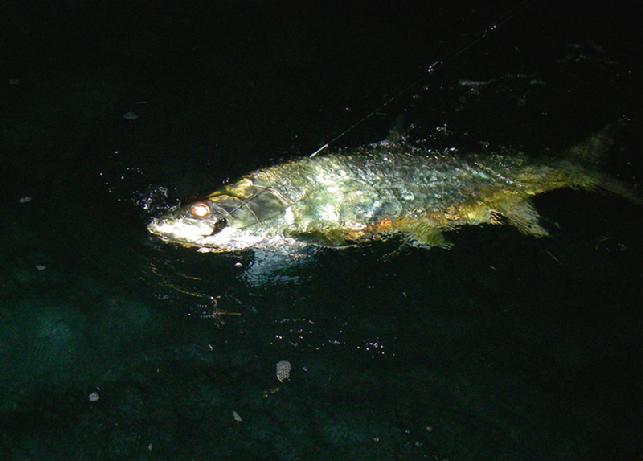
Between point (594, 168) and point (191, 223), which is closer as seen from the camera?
point (191, 223)

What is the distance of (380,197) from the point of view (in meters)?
4.64

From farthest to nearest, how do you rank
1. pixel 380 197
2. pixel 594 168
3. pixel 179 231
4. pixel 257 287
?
pixel 594 168
pixel 380 197
pixel 179 231
pixel 257 287

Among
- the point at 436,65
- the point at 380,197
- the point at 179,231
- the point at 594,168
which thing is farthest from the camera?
the point at 436,65

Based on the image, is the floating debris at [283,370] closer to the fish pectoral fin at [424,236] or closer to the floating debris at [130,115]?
the fish pectoral fin at [424,236]

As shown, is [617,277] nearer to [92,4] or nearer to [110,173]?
[110,173]

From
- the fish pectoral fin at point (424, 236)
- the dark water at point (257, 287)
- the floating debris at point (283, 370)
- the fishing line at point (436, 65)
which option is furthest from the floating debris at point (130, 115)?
the floating debris at point (283, 370)

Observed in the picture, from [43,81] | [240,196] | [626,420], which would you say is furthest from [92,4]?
[626,420]

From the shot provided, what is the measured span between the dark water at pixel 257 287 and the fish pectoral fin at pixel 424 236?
12cm

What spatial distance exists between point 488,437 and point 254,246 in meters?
2.09

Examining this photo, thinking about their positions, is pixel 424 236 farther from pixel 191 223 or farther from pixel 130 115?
pixel 130 115

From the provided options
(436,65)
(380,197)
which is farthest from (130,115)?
(436,65)

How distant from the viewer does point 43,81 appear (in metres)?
5.05

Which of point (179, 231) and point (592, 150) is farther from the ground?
point (592, 150)

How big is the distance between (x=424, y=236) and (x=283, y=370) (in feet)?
5.68
